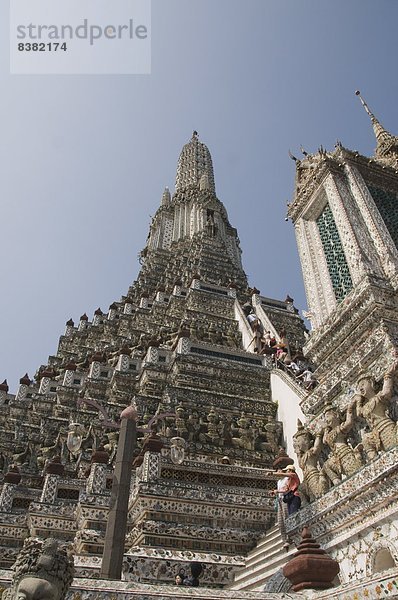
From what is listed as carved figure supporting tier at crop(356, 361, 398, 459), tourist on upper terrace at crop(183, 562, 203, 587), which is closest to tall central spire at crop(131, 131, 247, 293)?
carved figure supporting tier at crop(356, 361, 398, 459)

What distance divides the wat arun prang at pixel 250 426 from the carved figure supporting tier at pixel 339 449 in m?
0.02

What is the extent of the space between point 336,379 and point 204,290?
14993mm

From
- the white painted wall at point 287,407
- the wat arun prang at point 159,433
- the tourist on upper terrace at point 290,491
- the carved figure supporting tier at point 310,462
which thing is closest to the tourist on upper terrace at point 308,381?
the white painted wall at point 287,407

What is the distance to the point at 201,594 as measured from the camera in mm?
4039

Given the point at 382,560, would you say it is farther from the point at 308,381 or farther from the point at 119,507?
the point at 308,381

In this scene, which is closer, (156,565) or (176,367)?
(156,565)

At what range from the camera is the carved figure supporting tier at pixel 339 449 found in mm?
7402

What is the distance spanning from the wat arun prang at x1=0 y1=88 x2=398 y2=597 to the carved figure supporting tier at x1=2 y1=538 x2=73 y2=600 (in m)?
2.10

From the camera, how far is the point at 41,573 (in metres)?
3.21

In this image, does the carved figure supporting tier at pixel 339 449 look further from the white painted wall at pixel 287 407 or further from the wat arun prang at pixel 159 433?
the white painted wall at pixel 287 407

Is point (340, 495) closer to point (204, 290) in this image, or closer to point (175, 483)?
point (175, 483)

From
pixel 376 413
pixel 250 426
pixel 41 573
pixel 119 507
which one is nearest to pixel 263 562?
pixel 376 413

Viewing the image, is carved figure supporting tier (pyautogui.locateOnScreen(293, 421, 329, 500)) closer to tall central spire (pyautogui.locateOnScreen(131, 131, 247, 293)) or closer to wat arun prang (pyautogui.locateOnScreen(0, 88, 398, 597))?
wat arun prang (pyautogui.locateOnScreen(0, 88, 398, 597))

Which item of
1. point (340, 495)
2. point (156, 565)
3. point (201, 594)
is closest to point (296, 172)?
point (340, 495)
